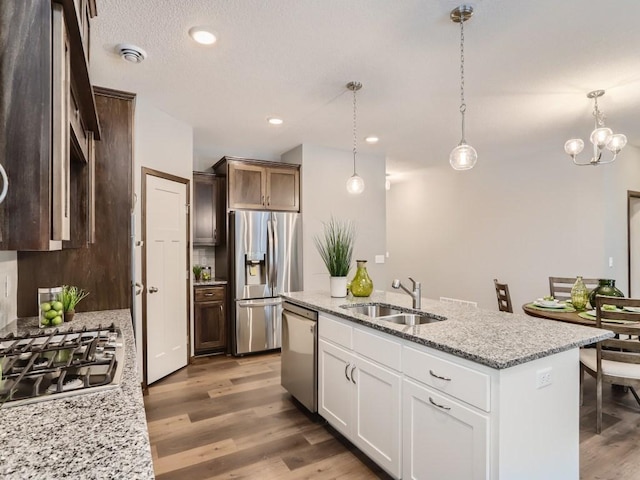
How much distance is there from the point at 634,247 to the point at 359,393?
5006mm

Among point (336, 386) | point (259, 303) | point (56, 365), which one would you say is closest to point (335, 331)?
point (336, 386)

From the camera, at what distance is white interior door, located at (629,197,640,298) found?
4906 millimetres

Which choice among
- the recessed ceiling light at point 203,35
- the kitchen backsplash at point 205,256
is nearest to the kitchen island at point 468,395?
the recessed ceiling light at point 203,35

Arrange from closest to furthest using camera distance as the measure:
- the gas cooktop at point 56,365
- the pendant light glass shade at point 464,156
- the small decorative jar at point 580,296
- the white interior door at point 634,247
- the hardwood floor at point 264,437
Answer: the gas cooktop at point 56,365
the hardwood floor at point 264,437
the pendant light glass shade at point 464,156
the small decorative jar at point 580,296
the white interior door at point 634,247

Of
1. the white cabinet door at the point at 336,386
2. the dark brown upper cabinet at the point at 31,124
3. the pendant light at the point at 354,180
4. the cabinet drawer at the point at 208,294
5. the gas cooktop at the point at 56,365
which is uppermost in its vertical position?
the pendant light at the point at 354,180

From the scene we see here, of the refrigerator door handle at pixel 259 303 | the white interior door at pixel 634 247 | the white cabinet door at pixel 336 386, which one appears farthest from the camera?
the white interior door at pixel 634 247

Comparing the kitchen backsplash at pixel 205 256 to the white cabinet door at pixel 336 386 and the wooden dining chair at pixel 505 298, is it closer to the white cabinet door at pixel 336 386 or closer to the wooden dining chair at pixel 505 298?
the white cabinet door at pixel 336 386

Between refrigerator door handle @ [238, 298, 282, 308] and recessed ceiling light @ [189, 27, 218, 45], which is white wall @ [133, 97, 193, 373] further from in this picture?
refrigerator door handle @ [238, 298, 282, 308]

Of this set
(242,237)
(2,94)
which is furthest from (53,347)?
(242,237)

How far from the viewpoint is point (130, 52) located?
2445mm

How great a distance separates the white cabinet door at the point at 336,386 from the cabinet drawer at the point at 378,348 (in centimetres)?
15

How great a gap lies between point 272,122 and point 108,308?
7.89 ft

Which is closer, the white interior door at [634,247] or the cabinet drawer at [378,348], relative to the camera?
the cabinet drawer at [378,348]

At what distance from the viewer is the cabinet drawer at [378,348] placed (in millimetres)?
1919
